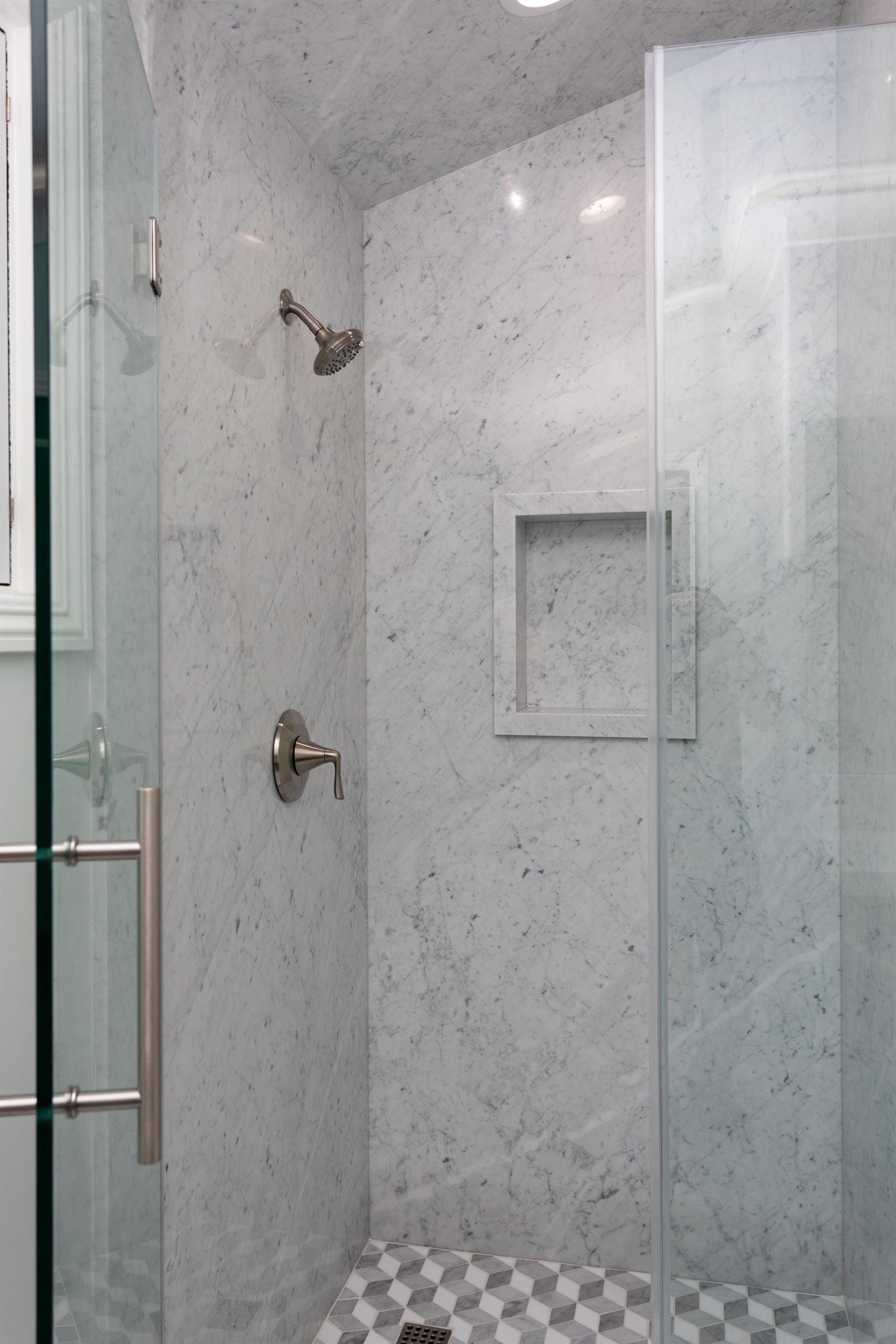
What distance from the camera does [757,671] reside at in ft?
3.88

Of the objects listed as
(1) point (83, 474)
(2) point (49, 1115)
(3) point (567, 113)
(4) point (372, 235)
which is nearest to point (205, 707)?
(1) point (83, 474)

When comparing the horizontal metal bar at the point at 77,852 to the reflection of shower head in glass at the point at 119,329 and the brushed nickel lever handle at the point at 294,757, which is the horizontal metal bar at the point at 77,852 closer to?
the reflection of shower head in glass at the point at 119,329

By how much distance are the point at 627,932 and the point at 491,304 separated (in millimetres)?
1358

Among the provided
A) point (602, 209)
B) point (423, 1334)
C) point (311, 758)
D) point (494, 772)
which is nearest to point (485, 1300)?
point (423, 1334)

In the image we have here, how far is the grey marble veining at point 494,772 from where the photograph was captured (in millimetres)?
2049

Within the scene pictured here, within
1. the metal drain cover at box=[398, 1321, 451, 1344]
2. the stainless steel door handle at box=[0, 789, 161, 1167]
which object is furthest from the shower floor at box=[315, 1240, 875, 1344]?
the stainless steel door handle at box=[0, 789, 161, 1167]

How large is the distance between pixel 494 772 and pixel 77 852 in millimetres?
1523

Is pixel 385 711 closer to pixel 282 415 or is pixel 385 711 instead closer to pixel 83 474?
pixel 282 415

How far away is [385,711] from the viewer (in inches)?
85.7

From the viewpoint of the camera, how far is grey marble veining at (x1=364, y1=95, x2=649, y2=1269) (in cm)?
205

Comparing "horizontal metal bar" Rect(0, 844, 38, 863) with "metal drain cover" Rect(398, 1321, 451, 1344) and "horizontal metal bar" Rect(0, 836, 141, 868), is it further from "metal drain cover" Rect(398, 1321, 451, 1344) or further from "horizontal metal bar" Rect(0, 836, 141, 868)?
"metal drain cover" Rect(398, 1321, 451, 1344)

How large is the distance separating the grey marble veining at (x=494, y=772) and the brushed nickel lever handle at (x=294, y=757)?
0.47 metres

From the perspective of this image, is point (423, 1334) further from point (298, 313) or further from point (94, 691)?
point (298, 313)

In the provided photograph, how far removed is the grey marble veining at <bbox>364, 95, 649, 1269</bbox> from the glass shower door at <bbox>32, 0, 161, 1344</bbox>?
1231 millimetres
